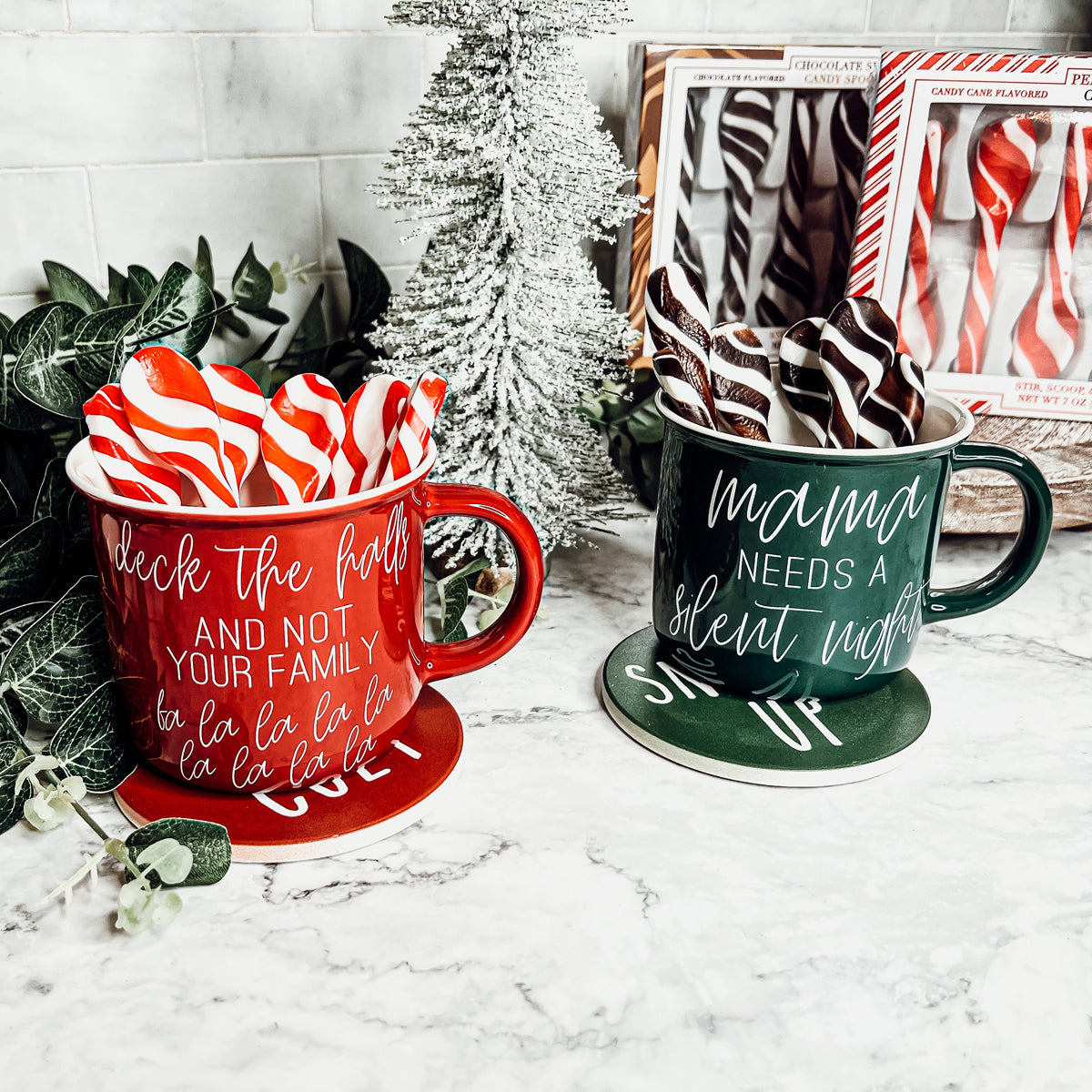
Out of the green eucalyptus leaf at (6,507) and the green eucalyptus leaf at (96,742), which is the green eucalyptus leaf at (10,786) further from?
the green eucalyptus leaf at (6,507)

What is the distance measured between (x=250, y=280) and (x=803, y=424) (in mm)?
397

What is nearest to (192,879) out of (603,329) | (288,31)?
(603,329)

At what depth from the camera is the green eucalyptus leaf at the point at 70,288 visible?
2.12 feet

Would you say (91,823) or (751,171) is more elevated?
(751,171)

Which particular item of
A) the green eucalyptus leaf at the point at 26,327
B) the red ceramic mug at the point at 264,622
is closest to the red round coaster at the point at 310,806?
the red ceramic mug at the point at 264,622

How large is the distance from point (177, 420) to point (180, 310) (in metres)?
0.15

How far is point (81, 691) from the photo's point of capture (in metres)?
0.47

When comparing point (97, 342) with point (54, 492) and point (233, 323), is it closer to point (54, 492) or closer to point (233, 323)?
point (54, 492)

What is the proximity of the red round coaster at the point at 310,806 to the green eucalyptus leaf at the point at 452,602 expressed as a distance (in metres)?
0.10

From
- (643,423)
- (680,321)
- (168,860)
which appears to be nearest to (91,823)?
(168,860)

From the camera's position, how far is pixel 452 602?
1.92 feet

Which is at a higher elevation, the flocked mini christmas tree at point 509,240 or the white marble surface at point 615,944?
the flocked mini christmas tree at point 509,240

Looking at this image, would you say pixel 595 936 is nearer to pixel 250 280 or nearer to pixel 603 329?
pixel 603 329

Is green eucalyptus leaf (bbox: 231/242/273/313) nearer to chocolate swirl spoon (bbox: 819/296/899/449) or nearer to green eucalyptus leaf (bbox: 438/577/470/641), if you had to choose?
green eucalyptus leaf (bbox: 438/577/470/641)
